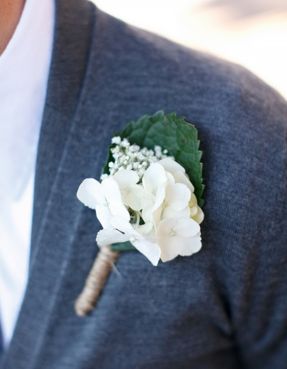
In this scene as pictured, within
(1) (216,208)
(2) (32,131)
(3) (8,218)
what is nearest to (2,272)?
(3) (8,218)

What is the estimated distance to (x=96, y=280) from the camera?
2.27 ft

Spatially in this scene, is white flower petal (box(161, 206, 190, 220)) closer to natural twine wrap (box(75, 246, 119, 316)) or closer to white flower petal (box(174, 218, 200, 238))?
white flower petal (box(174, 218, 200, 238))

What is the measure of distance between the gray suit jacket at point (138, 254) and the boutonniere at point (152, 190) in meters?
0.03

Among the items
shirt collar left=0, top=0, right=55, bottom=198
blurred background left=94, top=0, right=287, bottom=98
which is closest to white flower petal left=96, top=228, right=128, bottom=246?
shirt collar left=0, top=0, right=55, bottom=198

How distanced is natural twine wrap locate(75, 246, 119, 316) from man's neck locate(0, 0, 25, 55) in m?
0.23

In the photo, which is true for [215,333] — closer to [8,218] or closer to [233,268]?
[233,268]

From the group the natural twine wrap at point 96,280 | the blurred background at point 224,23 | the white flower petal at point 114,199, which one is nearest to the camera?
the white flower petal at point 114,199

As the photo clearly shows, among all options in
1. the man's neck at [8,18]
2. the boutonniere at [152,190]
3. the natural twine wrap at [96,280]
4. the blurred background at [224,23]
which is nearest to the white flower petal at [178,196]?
the boutonniere at [152,190]

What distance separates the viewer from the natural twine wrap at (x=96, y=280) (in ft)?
2.22

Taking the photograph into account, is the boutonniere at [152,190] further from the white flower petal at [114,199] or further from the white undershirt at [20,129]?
the white undershirt at [20,129]

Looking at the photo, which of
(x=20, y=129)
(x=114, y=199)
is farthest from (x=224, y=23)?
(x=114, y=199)

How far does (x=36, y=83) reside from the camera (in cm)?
67

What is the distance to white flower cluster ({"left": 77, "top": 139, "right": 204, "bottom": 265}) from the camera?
571 millimetres

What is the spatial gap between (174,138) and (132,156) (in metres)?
0.05
